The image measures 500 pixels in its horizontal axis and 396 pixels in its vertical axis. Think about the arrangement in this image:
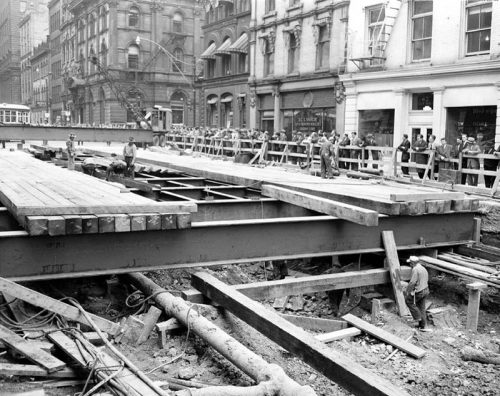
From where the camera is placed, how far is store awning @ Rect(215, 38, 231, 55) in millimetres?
43562

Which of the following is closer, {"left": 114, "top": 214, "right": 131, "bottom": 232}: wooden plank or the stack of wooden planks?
the stack of wooden planks

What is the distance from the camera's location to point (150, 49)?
6525cm

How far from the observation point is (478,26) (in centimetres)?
2317

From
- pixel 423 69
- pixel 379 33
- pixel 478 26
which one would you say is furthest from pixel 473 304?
pixel 379 33

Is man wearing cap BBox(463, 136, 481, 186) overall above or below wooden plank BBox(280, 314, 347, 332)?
above

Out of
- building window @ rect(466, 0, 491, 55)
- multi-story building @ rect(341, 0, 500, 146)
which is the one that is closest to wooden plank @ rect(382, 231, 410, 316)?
multi-story building @ rect(341, 0, 500, 146)

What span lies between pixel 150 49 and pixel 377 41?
4236cm

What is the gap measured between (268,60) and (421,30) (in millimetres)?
14381

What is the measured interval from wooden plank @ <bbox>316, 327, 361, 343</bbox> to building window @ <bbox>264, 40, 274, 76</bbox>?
3191 centimetres

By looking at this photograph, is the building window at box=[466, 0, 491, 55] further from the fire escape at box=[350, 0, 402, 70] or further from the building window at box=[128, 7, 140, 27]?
the building window at box=[128, 7, 140, 27]

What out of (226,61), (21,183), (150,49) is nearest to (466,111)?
(21,183)

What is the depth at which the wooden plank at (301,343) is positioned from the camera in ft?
18.1

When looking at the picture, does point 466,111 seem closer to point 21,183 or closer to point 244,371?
point 21,183

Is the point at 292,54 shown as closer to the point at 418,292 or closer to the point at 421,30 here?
the point at 421,30
